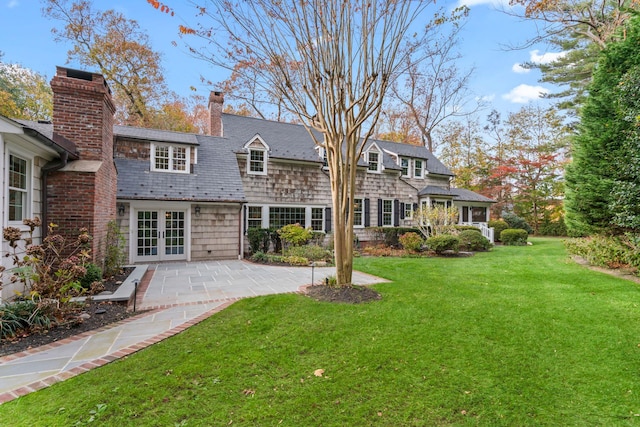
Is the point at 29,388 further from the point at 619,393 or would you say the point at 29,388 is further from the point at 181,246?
the point at 181,246

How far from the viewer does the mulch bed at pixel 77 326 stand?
3580 mm

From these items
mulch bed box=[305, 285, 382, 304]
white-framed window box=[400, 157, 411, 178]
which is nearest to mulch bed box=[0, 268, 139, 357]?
mulch bed box=[305, 285, 382, 304]

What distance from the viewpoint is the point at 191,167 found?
11.5 m

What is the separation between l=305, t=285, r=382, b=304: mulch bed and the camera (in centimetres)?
535

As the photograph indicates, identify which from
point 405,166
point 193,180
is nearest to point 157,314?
point 193,180

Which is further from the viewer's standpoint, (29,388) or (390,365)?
(390,365)

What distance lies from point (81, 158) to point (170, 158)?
5.16 metres

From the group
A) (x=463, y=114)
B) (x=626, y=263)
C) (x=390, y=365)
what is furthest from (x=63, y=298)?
(x=463, y=114)

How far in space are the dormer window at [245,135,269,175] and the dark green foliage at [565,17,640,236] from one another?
11100mm

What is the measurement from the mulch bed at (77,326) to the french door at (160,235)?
5606 mm

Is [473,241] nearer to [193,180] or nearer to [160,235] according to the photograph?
[193,180]

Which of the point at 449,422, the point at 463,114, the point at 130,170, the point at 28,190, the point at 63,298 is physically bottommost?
the point at 449,422

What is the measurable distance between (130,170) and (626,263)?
1575 centimetres

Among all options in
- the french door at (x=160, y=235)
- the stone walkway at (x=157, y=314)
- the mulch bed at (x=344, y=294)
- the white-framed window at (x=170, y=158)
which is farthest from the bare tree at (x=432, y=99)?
the mulch bed at (x=344, y=294)
